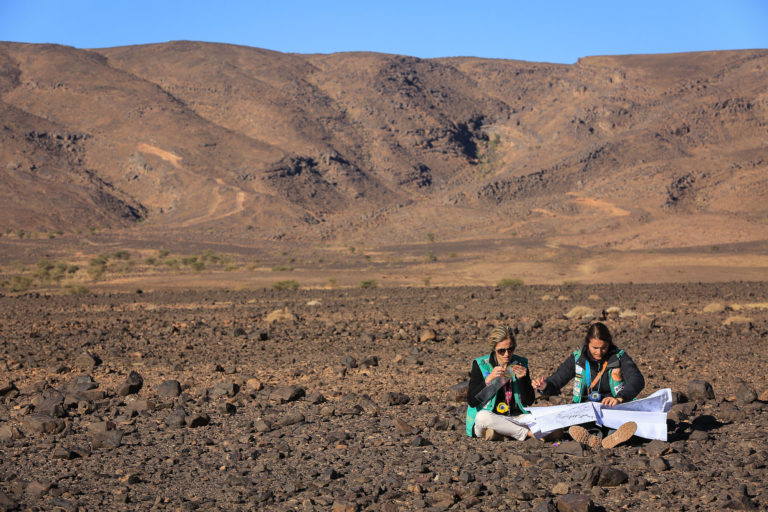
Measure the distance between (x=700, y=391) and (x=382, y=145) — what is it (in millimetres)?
96479

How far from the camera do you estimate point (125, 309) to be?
24438 millimetres

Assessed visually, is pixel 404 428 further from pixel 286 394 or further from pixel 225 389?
pixel 225 389

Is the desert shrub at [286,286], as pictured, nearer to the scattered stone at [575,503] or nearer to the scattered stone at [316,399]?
the scattered stone at [316,399]

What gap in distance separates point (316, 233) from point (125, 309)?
4911 cm

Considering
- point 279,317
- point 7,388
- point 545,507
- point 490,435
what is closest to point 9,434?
point 7,388

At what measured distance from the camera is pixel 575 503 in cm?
563

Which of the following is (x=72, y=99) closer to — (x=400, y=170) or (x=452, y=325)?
(x=400, y=170)

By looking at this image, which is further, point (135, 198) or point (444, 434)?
point (135, 198)

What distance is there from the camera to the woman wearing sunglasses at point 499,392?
7027 millimetres

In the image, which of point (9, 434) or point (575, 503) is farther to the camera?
point (9, 434)

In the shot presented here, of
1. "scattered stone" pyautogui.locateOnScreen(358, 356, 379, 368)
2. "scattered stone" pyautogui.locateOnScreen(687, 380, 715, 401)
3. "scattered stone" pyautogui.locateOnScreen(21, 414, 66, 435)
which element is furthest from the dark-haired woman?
"scattered stone" pyautogui.locateOnScreen(358, 356, 379, 368)

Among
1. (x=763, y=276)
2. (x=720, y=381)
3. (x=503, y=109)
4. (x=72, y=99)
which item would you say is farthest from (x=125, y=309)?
(x=503, y=109)

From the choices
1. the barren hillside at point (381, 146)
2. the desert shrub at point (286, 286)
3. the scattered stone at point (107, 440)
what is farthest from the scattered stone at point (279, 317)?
the barren hillside at point (381, 146)

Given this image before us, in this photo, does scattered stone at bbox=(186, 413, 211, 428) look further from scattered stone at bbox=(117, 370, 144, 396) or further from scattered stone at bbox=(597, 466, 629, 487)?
scattered stone at bbox=(597, 466, 629, 487)
